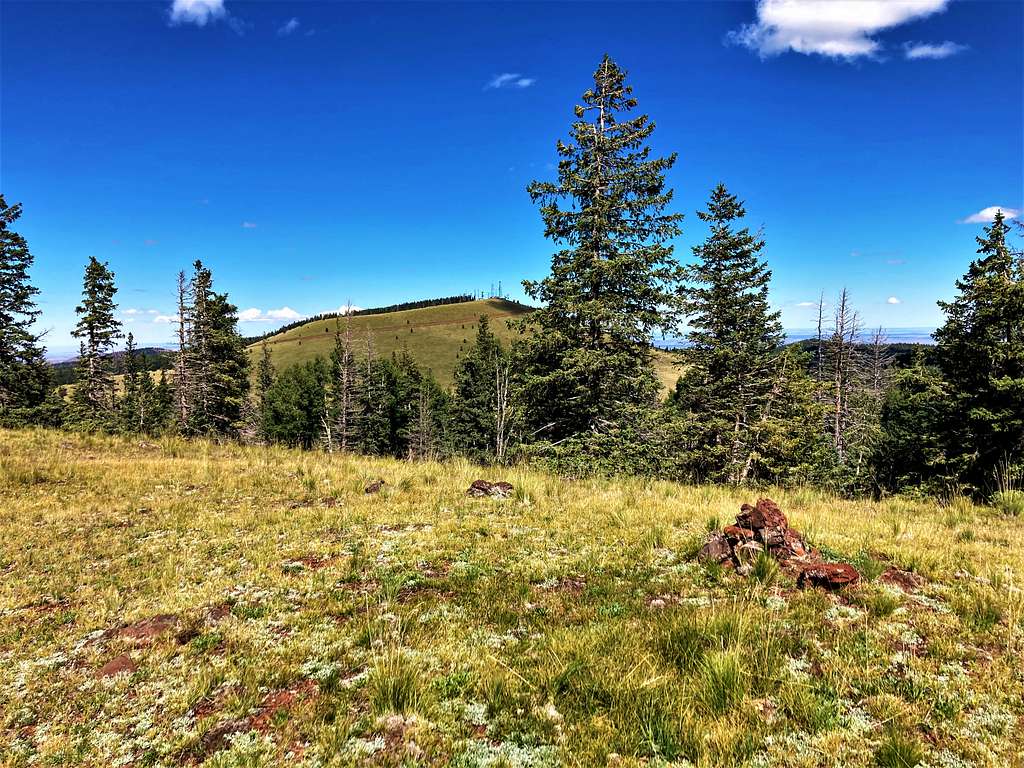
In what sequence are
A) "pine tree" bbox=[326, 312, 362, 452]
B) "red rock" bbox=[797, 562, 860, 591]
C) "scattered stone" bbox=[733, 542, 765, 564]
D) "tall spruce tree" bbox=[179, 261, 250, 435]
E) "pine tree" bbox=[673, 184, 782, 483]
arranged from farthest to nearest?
"pine tree" bbox=[326, 312, 362, 452], "tall spruce tree" bbox=[179, 261, 250, 435], "pine tree" bbox=[673, 184, 782, 483], "scattered stone" bbox=[733, 542, 765, 564], "red rock" bbox=[797, 562, 860, 591]

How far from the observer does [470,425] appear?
5853cm

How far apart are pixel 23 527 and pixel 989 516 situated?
697 inches

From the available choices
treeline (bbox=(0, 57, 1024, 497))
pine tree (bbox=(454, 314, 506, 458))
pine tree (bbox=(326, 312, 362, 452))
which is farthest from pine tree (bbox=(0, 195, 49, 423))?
pine tree (bbox=(454, 314, 506, 458))

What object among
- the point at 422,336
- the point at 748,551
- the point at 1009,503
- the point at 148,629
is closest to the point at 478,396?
the point at 1009,503

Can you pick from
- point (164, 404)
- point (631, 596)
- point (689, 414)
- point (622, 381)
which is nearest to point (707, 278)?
point (689, 414)

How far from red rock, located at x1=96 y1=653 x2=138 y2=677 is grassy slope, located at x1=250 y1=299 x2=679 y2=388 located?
102m

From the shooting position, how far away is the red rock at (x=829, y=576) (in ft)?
16.7

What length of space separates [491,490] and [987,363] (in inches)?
885

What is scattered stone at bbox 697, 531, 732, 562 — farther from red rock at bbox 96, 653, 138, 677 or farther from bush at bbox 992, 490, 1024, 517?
bush at bbox 992, 490, 1024, 517

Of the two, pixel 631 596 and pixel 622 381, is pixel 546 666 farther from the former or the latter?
pixel 622 381

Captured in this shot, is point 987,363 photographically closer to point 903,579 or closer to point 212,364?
point 903,579

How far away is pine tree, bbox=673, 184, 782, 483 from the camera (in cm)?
2009

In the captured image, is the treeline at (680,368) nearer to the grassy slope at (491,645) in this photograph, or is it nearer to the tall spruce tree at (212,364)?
the tall spruce tree at (212,364)

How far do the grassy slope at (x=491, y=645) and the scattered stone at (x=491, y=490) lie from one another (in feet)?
5.30
